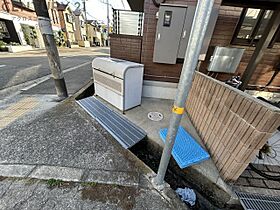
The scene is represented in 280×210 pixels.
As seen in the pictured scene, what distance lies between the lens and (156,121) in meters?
3.06

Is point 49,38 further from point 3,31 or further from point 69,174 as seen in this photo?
point 3,31

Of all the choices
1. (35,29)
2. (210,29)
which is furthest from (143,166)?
(35,29)

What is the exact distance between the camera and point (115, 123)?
111 inches

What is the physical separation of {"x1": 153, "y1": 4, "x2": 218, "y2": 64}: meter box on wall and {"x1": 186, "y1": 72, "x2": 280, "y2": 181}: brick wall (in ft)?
4.25

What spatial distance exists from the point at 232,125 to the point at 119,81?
2.23 m

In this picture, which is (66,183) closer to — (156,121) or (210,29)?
(156,121)

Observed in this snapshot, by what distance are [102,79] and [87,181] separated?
7.90 feet

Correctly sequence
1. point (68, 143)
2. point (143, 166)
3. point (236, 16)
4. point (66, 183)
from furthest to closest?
point (236, 16), point (68, 143), point (143, 166), point (66, 183)

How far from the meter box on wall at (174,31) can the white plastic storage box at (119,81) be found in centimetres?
96

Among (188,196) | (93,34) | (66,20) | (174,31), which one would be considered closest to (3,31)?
(66,20)

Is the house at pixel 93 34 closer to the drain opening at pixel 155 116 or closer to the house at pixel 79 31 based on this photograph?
the house at pixel 79 31

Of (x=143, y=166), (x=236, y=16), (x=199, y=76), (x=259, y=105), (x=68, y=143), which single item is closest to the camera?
(x=259, y=105)

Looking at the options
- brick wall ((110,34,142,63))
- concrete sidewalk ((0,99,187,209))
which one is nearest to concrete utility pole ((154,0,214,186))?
concrete sidewalk ((0,99,187,209))

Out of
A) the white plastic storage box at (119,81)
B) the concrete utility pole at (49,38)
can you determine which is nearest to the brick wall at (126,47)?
the white plastic storage box at (119,81)
